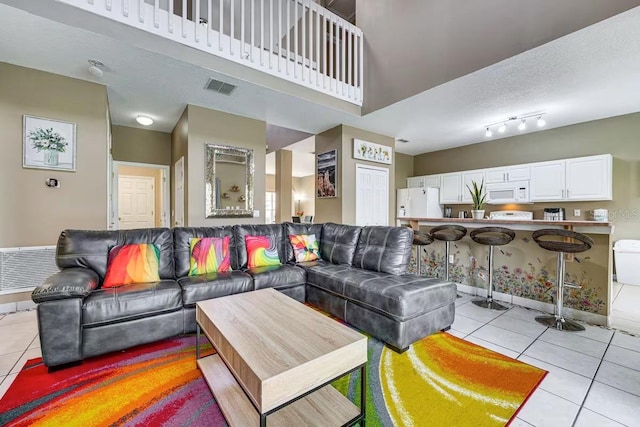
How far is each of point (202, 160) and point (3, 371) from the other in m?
2.95

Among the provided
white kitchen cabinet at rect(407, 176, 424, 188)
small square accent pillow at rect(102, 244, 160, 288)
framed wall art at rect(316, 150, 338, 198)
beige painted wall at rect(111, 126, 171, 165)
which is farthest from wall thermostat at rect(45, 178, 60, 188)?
white kitchen cabinet at rect(407, 176, 424, 188)

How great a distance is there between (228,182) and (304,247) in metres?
1.81

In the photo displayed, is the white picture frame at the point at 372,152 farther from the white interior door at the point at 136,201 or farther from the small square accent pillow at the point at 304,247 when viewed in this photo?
the white interior door at the point at 136,201

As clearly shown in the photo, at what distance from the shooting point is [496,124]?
15.6ft

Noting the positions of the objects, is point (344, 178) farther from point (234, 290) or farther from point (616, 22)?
point (616, 22)

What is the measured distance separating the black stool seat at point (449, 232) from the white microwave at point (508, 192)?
2634mm

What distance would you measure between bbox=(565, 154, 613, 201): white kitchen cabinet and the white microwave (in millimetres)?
624

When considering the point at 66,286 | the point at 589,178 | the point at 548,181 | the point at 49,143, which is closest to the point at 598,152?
the point at 589,178

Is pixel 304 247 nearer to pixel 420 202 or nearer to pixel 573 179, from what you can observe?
pixel 420 202

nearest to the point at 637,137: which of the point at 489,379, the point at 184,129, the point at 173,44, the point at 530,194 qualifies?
the point at 530,194

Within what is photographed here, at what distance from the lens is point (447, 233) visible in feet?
11.4

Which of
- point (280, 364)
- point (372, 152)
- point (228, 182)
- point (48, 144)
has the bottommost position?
point (280, 364)

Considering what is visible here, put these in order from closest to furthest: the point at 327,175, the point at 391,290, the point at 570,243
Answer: the point at 391,290
the point at 570,243
the point at 327,175

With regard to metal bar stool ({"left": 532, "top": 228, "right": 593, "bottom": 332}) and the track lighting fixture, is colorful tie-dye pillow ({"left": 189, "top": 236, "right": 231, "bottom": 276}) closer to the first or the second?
metal bar stool ({"left": 532, "top": 228, "right": 593, "bottom": 332})
